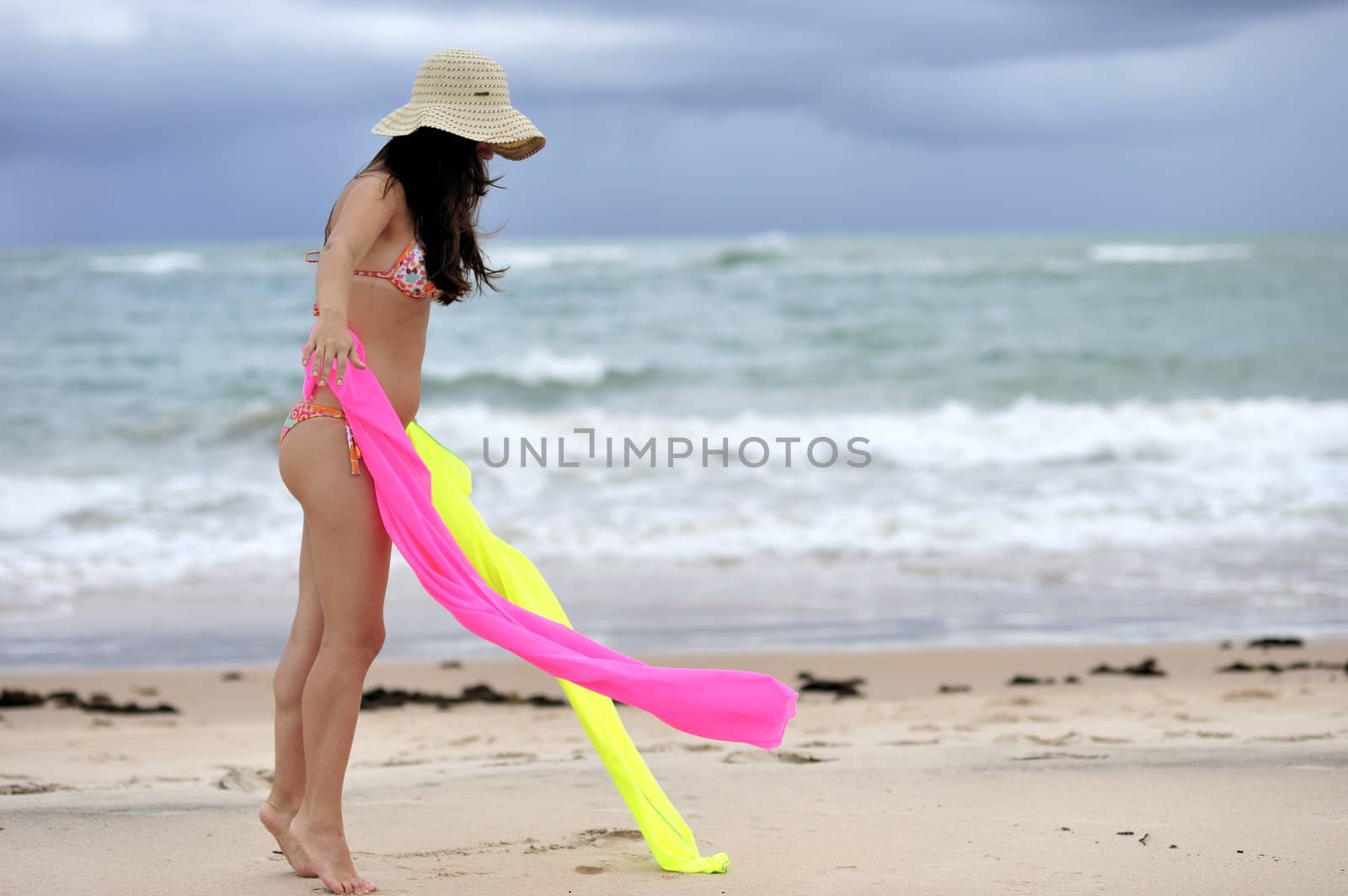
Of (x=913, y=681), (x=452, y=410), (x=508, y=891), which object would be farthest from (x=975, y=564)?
(x=452, y=410)

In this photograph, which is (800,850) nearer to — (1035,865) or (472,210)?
(1035,865)

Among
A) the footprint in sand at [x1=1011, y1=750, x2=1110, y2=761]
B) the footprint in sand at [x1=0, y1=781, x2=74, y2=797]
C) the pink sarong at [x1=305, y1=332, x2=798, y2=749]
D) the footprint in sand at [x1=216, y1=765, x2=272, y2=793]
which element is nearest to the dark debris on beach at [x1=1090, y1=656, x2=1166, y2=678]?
the footprint in sand at [x1=1011, y1=750, x2=1110, y2=761]

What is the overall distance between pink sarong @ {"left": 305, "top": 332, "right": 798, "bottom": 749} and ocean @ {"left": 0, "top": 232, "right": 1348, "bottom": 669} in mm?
3987

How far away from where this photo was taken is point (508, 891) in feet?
9.98

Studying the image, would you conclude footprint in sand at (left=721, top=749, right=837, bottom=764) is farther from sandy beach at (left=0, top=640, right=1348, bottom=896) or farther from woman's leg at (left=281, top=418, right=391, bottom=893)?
woman's leg at (left=281, top=418, right=391, bottom=893)

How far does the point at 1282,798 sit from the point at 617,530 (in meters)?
6.30

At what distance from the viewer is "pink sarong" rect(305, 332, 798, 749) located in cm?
282

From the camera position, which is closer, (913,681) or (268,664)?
(913,681)

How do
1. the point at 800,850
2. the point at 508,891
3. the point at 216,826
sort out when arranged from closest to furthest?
the point at 508,891
the point at 800,850
the point at 216,826

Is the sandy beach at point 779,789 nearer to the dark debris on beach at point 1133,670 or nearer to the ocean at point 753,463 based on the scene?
the dark debris on beach at point 1133,670

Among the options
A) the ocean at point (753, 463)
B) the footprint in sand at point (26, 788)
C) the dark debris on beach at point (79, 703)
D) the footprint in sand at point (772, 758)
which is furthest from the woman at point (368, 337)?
the ocean at point (753, 463)

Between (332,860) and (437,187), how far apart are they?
5.29 ft

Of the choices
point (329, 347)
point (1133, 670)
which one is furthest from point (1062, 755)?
point (329, 347)

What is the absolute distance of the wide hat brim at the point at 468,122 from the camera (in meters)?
2.80
